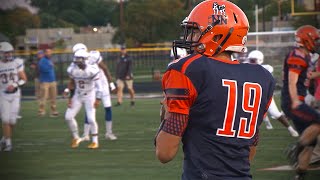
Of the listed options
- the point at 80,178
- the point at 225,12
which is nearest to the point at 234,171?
the point at 225,12

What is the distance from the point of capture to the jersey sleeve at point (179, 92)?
155 inches

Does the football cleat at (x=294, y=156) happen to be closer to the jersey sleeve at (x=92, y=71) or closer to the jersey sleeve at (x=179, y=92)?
the jersey sleeve at (x=92, y=71)

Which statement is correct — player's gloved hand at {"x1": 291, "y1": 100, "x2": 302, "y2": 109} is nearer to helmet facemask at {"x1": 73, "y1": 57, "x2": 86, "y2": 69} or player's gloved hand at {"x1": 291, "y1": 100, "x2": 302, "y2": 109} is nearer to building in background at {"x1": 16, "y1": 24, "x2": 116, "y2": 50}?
helmet facemask at {"x1": 73, "y1": 57, "x2": 86, "y2": 69}

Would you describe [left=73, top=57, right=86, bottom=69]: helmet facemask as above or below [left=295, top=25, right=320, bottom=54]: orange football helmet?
below

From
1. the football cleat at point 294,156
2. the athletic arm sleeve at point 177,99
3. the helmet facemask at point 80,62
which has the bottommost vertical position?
the football cleat at point 294,156

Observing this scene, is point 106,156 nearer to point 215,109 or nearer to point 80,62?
point 80,62

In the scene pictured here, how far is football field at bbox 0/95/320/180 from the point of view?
9742mm

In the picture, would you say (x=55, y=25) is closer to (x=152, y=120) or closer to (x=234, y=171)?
(x=152, y=120)

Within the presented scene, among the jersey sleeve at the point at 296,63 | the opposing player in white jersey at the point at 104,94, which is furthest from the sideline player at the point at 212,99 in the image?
the opposing player in white jersey at the point at 104,94

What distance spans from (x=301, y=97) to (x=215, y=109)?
5783 millimetres

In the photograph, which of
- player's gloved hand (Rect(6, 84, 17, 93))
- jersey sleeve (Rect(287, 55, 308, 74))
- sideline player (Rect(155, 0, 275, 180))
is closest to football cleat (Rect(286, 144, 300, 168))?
jersey sleeve (Rect(287, 55, 308, 74))

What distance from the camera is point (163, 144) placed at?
4008mm

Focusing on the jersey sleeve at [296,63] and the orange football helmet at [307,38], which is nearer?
the jersey sleeve at [296,63]

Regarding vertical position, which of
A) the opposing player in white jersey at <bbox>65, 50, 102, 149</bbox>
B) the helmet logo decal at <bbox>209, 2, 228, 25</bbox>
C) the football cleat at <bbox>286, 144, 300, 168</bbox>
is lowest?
the football cleat at <bbox>286, 144, 300, 168</bbox>
